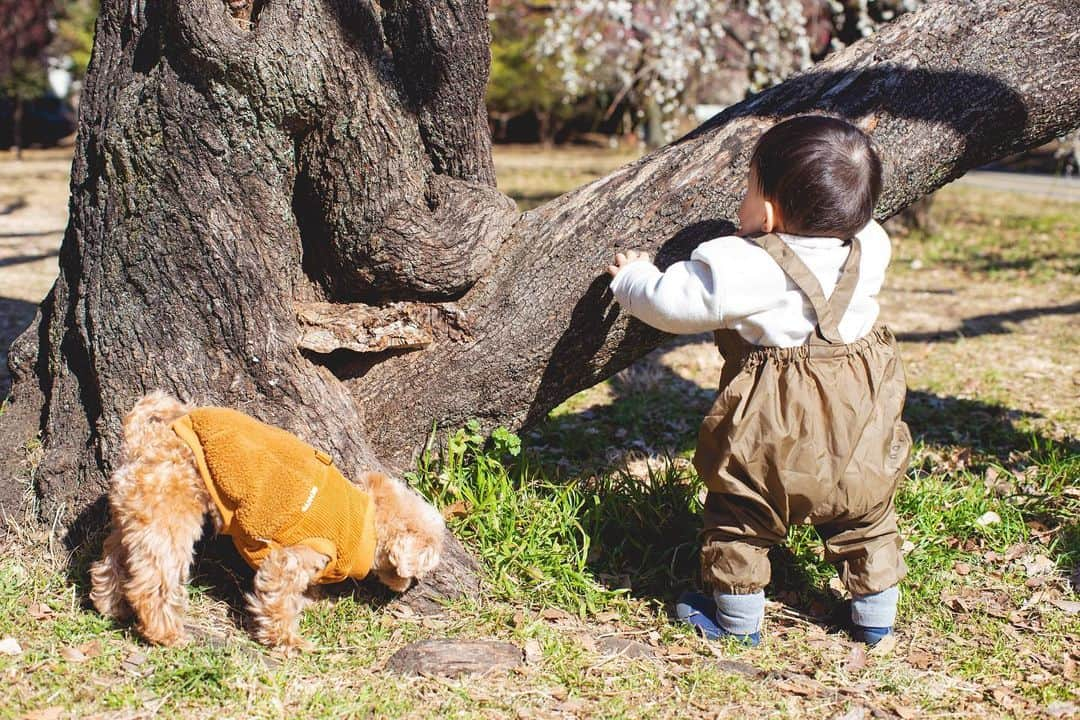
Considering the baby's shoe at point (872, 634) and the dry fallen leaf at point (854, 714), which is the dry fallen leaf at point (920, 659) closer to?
the baby's shoe at point (872, 634)

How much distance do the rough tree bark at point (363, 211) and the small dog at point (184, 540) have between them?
0.97ft

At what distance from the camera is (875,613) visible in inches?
131

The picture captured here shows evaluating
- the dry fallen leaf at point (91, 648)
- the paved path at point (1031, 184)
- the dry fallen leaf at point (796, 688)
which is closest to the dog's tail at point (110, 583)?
the dry fallen leaf at point (91, 648)

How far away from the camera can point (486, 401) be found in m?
3.76

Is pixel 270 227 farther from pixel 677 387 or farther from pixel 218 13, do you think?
pixel 677 387

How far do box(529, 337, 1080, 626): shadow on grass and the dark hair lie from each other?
140 cm

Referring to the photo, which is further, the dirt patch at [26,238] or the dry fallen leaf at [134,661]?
the dirt patch at [26,238]

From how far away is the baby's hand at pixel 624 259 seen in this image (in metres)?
3.45

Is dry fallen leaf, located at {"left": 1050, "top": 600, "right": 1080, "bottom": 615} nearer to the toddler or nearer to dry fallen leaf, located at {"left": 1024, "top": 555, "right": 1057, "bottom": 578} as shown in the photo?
dry fallen leaf, located at {"left": 1024, "top": 555, "right": 1057, "bottom": 578}

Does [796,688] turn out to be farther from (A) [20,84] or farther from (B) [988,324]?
(A) [20,84]

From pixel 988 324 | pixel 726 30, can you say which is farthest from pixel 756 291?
pixel 726 30

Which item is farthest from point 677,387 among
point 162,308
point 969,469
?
point 162,308

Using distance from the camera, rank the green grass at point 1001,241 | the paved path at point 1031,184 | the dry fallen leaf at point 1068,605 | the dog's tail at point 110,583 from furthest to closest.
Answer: the paved path at point 1031,184 < the green grass at point 1001,241 < the dry fallen leaf at point 1068,605 < the dog's tail at point 110,583

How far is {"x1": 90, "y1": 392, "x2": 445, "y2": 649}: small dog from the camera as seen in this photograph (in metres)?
3.00
